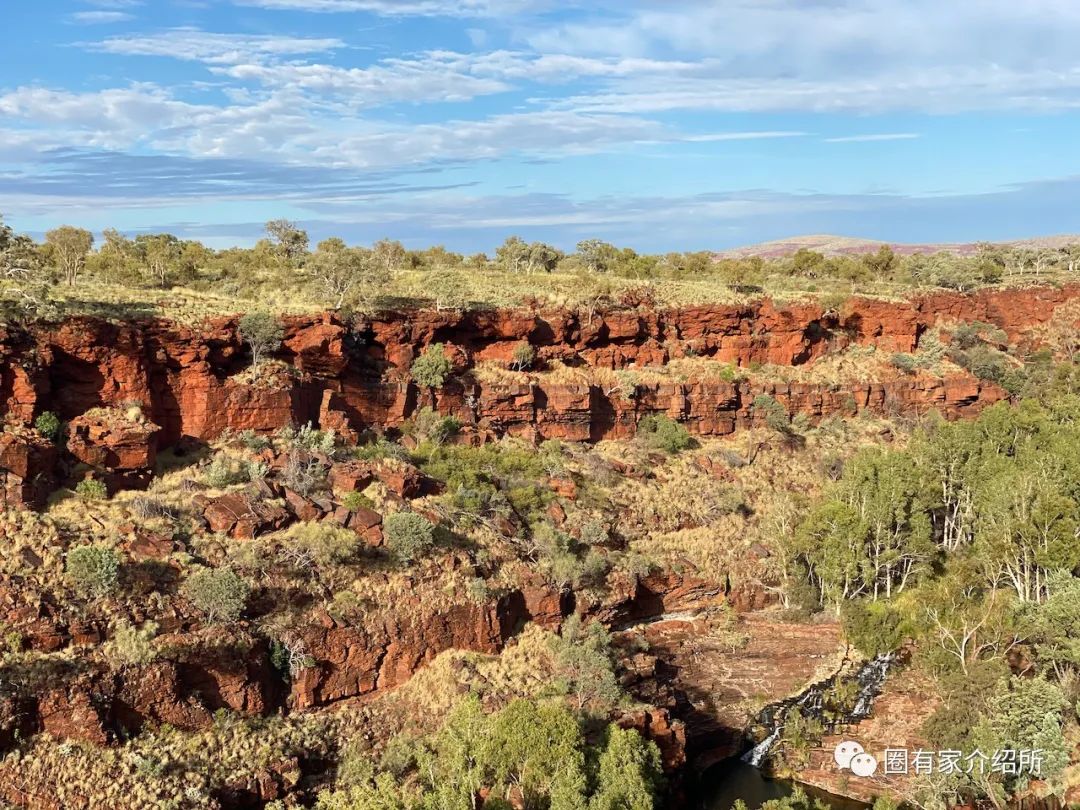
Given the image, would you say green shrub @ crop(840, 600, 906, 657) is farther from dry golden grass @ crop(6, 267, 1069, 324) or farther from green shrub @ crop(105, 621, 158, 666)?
green shrub @ crop(105, 621, 158, 666)

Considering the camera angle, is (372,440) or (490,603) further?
(372,440)

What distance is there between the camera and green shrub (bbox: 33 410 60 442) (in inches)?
1064

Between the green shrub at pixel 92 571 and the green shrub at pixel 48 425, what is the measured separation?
6319mm

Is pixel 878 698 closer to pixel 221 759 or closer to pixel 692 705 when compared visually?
pixel 692 705

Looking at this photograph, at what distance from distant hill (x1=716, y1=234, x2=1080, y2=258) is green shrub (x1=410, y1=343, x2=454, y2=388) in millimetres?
114480

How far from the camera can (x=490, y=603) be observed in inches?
1053

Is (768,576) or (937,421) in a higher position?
(937,421)

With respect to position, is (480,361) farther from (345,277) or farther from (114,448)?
(114,448)

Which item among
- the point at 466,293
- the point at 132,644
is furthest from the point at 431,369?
the point at 132,644

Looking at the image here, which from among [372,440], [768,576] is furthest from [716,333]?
[372,440]

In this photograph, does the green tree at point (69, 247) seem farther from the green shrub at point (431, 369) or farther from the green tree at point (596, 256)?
the green tree at point (596, 256)

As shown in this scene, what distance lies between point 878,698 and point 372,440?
20097 mm

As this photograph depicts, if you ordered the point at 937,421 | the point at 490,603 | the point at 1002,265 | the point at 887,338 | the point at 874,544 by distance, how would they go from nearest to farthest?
the point at 490,603 → the point at 874,544 → the point at 937,421 → the point at 887,338 → the point at 1002,265

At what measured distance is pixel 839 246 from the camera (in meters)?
168
